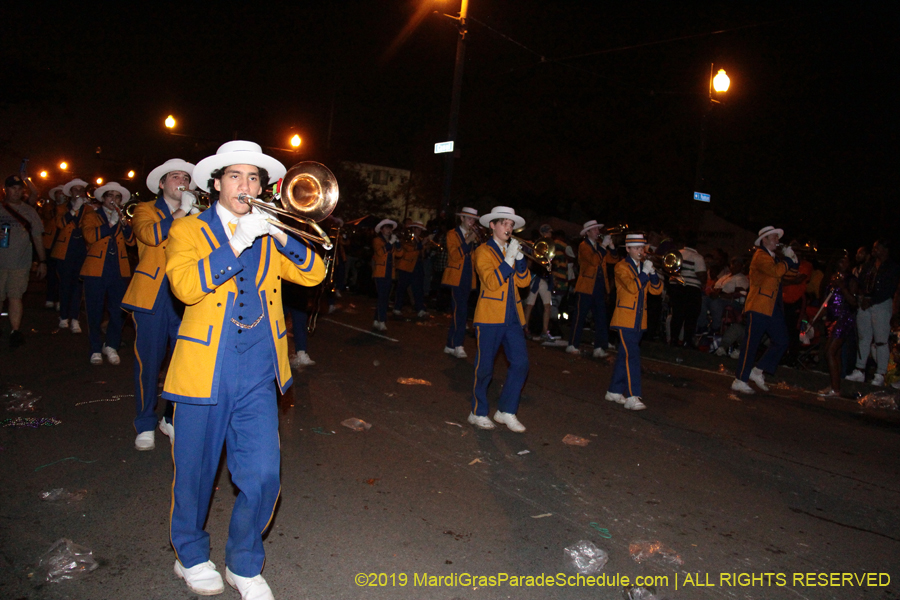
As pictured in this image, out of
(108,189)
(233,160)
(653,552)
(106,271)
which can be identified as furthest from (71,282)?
(653,552)

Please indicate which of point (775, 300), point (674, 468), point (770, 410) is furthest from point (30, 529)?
point (775, 300)

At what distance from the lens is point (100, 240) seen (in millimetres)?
7855

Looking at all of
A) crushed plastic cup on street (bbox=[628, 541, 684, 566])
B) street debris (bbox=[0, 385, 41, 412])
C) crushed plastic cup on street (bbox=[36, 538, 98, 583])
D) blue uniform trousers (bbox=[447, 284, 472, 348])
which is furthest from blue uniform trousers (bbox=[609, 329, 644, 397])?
street debris (bbox=[0, 385, 41, 412])

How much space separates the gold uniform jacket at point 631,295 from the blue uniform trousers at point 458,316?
10.3 feet

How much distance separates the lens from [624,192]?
2867 centimetres

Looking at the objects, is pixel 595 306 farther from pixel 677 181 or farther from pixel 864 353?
pixel 677 181

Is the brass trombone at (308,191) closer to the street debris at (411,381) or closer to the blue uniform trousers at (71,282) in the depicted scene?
the street debris at (411,381)

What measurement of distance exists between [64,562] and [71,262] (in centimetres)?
808

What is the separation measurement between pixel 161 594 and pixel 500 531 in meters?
1.95

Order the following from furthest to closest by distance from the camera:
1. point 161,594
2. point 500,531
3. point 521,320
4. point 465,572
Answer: point 521,320
point 500,531
point 465,572
point 161,594

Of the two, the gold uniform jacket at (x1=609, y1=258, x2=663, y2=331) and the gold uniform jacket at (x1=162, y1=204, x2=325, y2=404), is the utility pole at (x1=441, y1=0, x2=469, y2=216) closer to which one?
the gold uniform jacket at (x1=609, y1=258, x2=663, y2=331)

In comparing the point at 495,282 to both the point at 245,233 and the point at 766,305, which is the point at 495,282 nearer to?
the point at 245,233

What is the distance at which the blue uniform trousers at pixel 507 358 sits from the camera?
6238mm

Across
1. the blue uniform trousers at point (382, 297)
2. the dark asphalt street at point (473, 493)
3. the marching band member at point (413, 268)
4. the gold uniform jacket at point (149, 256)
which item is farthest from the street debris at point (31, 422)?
the marching band member at point (413, 268)
